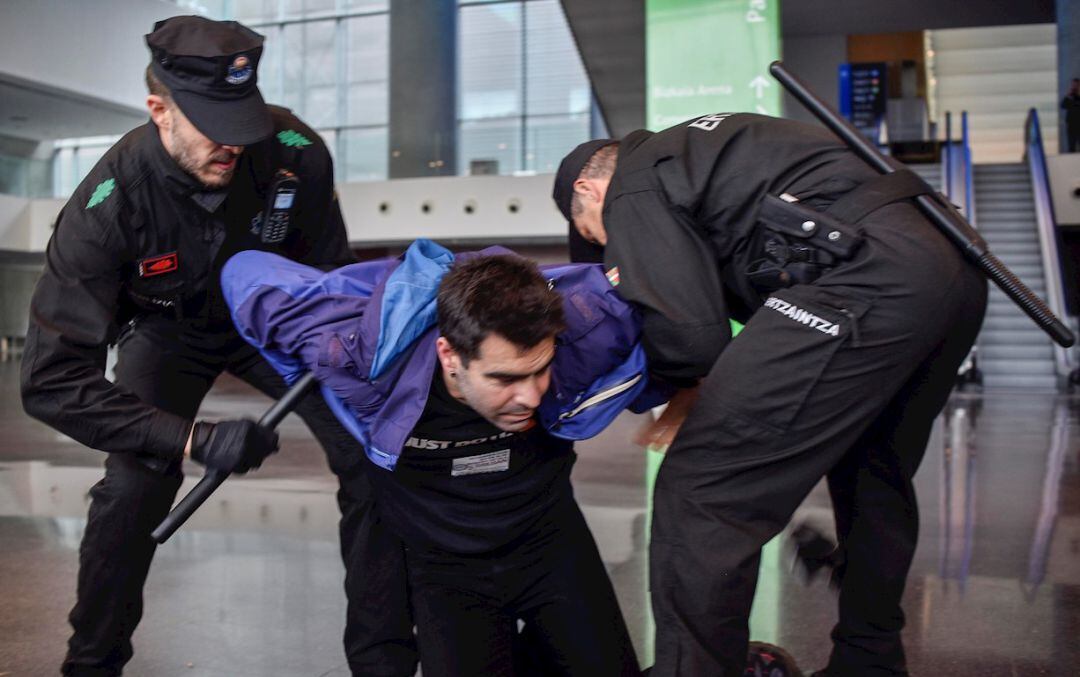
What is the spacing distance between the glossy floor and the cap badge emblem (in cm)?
143

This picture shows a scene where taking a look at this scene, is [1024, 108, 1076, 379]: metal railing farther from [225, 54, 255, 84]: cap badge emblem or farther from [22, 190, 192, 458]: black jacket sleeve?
[22, 190, 192, 458]: black jacket sleeve

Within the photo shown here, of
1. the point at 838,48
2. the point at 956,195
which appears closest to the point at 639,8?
the point at 956,195

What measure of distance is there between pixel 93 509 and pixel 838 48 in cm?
1733

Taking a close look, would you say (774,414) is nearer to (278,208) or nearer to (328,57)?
(278,208)

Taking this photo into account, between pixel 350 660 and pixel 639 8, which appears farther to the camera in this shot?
pixel 639 8

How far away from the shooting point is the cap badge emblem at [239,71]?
2.30 metres

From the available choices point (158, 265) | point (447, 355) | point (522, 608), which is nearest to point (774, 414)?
point (447, 355)

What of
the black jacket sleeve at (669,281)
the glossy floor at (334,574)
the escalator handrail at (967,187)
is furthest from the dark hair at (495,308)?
the escalator handrail at (967,187)

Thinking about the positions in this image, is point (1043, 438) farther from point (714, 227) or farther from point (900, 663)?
point (714, 227)

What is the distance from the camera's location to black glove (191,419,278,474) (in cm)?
214

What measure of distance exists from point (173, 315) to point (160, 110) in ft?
1.72

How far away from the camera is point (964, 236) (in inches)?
79.5

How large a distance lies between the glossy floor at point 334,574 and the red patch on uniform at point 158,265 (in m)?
1.01

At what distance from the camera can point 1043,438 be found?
710cm
